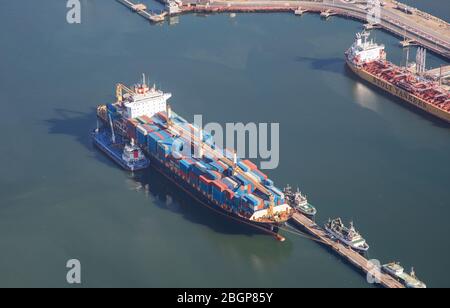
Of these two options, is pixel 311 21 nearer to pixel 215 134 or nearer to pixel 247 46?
pixel 247 46

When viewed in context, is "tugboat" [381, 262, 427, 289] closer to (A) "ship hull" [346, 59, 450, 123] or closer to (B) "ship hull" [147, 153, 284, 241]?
(B) "ship hull" [147, 153, 284, 241]

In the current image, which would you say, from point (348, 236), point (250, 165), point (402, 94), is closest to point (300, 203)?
point (250, 165)

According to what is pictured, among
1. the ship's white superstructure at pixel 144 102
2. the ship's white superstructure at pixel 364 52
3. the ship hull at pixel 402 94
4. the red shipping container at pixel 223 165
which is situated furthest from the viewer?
the ship's white superstructure at pixel 364 52

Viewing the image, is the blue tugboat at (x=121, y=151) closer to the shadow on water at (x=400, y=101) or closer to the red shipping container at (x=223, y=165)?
the red shipping container at (x=223, y=165)

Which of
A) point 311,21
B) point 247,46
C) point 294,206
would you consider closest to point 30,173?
point 294,206

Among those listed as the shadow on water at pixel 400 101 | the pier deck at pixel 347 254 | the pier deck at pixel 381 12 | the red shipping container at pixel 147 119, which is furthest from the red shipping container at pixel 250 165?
the pier deck at pixel 381 12

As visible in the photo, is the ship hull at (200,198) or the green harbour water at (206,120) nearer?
the green harbour water at (206,120)

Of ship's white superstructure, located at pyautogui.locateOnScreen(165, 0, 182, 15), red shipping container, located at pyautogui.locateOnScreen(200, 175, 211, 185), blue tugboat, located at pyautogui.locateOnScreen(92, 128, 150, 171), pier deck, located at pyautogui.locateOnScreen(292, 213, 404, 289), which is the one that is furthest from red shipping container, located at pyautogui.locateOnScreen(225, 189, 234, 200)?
ship's white superstructure, located at pyautogui.locateOnScreen(165, 0, 182, 15)
